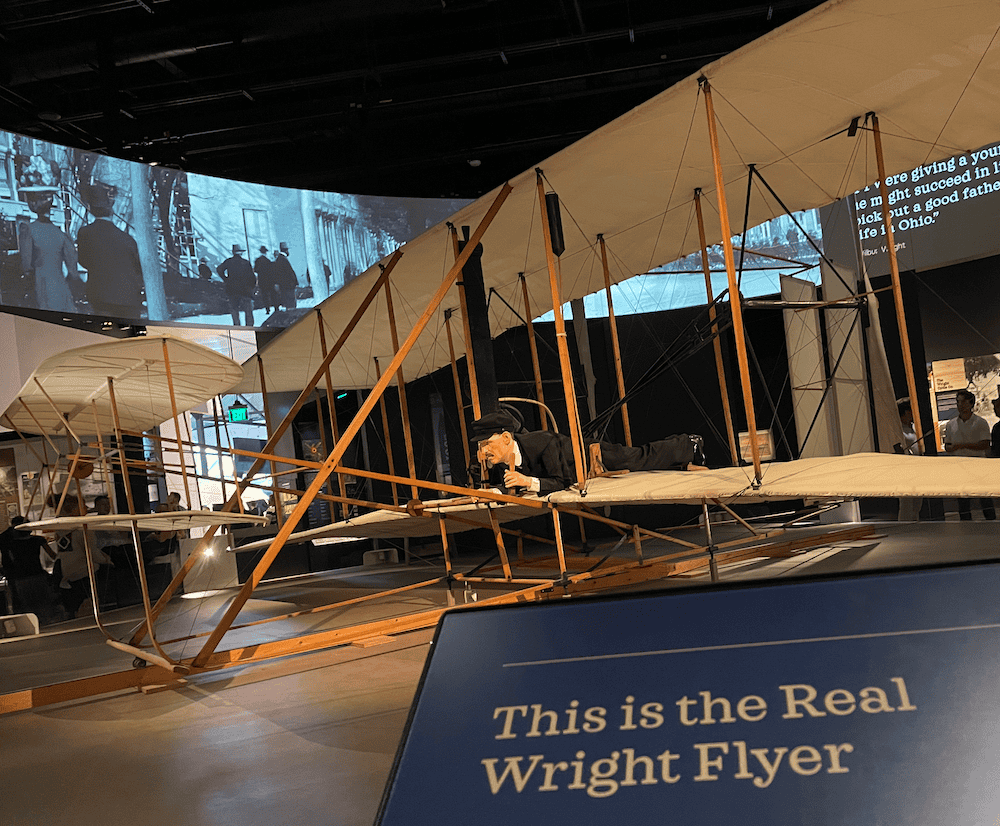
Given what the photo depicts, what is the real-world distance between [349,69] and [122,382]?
5.87 metres

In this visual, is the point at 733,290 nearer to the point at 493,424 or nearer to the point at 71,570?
the point at 493,424

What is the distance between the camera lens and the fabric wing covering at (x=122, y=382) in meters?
4.84

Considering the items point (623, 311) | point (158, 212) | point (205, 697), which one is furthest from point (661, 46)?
point (205, 697)

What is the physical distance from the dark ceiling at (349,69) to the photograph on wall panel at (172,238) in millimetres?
773

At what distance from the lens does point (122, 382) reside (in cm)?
569

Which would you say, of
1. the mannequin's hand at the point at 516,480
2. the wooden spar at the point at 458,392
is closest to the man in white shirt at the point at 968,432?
the wooden spar at the point at 458,392

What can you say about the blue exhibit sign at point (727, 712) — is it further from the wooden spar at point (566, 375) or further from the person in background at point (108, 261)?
the person in background at point (108, 261)

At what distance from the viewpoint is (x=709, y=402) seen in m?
11.8

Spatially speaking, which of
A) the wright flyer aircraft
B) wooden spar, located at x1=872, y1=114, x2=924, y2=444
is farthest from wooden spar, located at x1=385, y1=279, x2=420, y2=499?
wooden spar, located at x1=872, y1=114, x2=924, y2=444

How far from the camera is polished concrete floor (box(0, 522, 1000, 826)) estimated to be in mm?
2432

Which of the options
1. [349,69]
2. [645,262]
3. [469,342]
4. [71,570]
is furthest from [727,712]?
[349,69]

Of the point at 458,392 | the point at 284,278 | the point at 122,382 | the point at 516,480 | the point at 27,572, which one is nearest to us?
the point at 516,480

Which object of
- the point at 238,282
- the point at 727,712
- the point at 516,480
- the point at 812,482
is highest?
the point at 238,282

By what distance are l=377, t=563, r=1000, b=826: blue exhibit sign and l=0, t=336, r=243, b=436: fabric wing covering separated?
12.2 feet
